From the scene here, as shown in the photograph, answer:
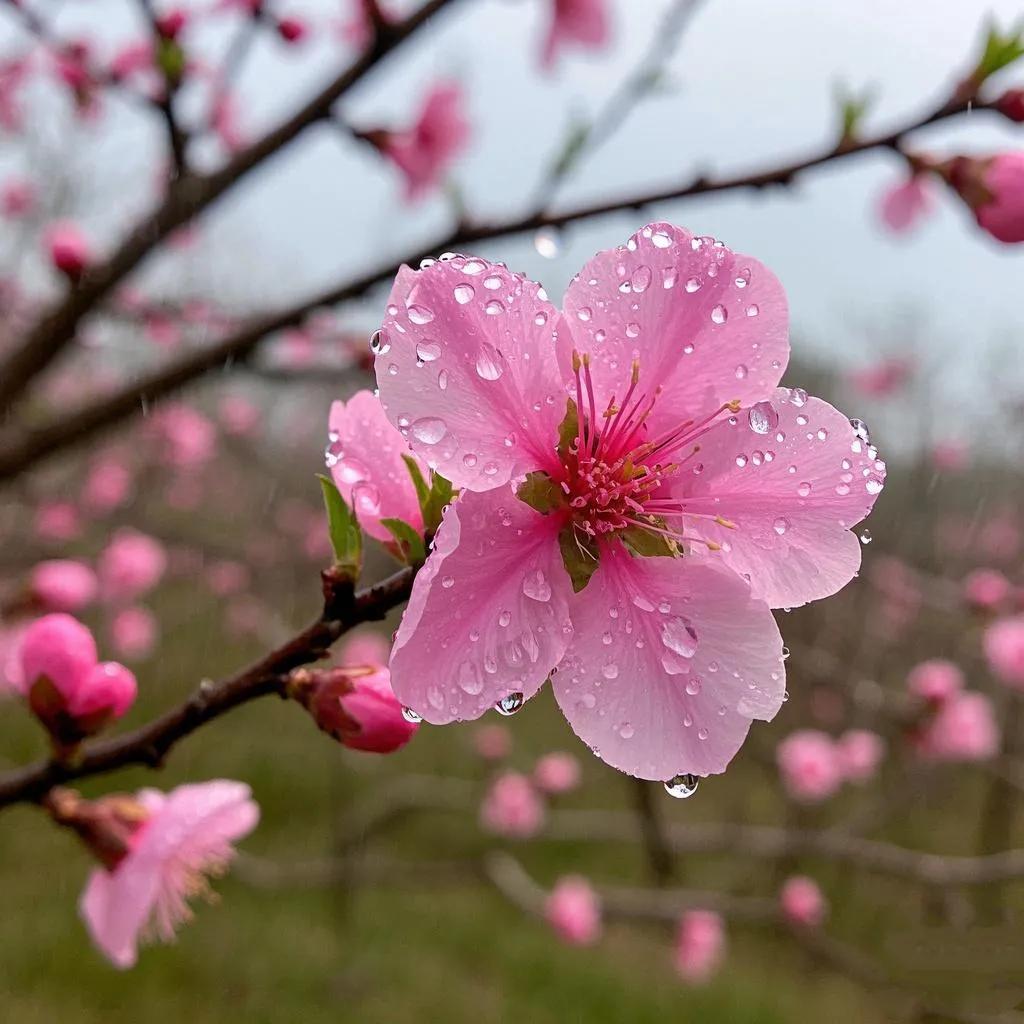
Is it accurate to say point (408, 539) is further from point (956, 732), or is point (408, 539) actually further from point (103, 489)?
point (103, 489)

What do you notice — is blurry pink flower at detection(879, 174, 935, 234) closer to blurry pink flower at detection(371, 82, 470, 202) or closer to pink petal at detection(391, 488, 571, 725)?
blurry pink flower at detection(371, 82, 470, 202)

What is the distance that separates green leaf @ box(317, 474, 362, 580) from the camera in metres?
0.58

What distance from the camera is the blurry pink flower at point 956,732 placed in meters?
2.81

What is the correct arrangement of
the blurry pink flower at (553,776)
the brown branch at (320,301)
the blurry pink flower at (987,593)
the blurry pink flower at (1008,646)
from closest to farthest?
the brown branch at (320,301) → the blurry pink flower at (987,593) → the blurry pink flower at (1008,646) → the blurry pink flower at (553,776)

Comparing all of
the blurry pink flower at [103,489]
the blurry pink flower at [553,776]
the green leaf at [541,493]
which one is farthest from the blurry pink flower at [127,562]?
the green leaf at [541,493]

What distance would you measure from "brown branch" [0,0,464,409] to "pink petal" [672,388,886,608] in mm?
1275

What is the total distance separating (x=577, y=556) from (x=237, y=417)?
6.31m

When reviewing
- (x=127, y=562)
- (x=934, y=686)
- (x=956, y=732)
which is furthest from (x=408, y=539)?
(x=127, y=562)

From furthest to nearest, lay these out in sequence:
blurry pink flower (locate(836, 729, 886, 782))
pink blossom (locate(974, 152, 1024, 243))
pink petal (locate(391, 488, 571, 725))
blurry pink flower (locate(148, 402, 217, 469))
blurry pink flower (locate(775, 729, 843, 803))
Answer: blurry pink flower (locate(148, 402, 217, 469)) < blurry pink flower (locate(836, 729, 886, 782)) < blurry pink flower (locate(775, 729, 843, 803)) < pink blossom (locate(974, 152, 1024, 243)) < pink petal (locate(391, 488, 571, 725))

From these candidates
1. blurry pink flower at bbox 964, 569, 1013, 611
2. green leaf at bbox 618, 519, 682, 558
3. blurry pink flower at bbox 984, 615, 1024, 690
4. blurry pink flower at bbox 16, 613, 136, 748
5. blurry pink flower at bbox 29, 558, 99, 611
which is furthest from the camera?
blurry pink flower at bbox 984, 615, 1024, 690

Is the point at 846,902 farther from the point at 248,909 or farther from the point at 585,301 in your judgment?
the point at 585,301

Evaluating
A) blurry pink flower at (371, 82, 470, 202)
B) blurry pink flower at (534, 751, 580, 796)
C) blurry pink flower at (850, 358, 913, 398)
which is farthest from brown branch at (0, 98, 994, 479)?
blurry pink flower at (850, 358, 913, 398)

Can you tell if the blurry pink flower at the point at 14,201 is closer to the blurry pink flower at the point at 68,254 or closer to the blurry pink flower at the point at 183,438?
the blurry pink flower at the point at 183,438

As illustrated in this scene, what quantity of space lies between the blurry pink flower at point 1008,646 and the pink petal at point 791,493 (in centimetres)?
286
